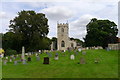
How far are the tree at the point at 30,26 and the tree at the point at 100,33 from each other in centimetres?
1747

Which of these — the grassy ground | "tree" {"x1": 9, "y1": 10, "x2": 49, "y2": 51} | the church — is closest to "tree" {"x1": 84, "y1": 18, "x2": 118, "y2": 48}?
the church

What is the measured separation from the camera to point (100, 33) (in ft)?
183

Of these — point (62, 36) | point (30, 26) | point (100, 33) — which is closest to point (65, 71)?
point (30, 26)

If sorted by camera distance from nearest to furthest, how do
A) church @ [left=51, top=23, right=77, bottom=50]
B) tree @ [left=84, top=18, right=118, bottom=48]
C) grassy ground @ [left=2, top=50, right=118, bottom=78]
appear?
grassy ground @ [left=2, top=50, right=118, bottom=78], tree @ [left=84, top=18, right=118, bottom=48], church @ [left=51, top=23, right=77, bottom=50]

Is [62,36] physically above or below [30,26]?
below

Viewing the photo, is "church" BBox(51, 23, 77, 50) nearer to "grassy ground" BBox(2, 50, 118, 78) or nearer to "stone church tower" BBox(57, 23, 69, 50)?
"stone church tower" BBox(57, 23, 69, 50)

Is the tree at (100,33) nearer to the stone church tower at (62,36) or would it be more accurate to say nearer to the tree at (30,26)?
the stone church tower at (62,36)

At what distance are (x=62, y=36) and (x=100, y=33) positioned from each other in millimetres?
12365

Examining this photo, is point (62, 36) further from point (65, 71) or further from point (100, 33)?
point (65, 71)

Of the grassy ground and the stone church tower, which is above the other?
the stone church tower

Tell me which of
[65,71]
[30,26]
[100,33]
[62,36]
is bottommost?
[65,71]

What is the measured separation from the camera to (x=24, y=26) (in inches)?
1770

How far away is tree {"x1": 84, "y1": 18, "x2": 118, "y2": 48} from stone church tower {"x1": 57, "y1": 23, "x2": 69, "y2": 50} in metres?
6.85

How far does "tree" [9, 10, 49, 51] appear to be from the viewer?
4419 centimetres
